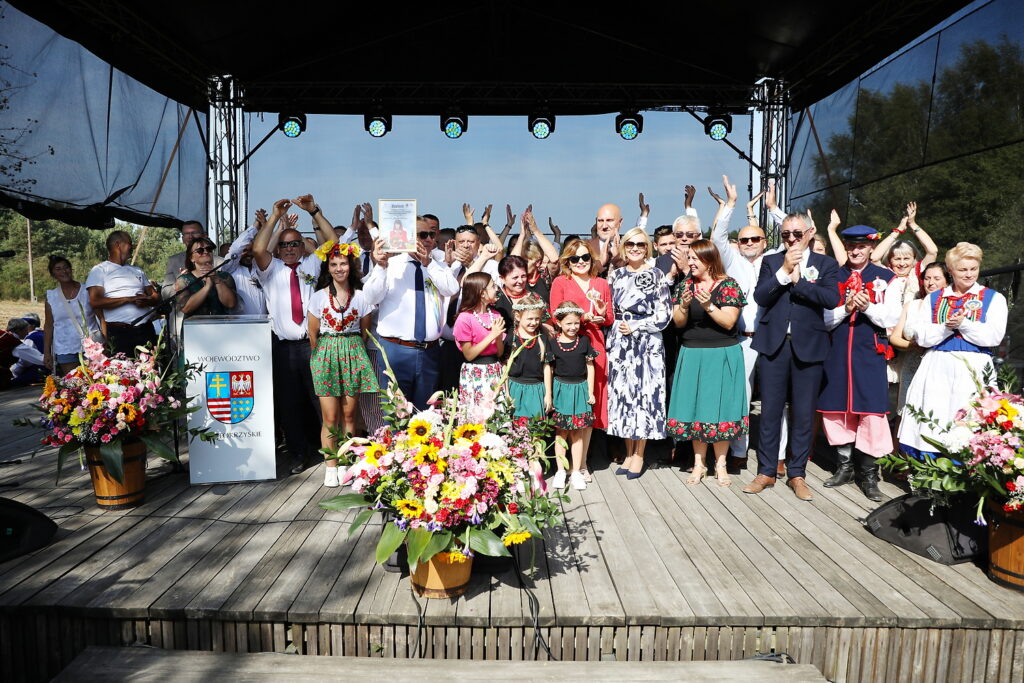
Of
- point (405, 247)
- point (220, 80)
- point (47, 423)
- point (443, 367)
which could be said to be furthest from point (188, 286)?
point (220, 80)

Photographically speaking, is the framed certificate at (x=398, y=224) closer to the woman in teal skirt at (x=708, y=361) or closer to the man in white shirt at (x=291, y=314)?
the man in white shirt at (x=291, y=314)

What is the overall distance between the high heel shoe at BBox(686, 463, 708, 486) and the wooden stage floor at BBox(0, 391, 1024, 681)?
33.2 inches

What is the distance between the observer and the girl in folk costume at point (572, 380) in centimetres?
399

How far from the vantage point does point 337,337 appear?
4.00m

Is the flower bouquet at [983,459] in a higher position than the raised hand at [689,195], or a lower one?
lower

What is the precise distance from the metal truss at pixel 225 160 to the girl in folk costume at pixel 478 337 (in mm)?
6694

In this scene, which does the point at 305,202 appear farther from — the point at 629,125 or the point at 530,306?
the point at 629,125

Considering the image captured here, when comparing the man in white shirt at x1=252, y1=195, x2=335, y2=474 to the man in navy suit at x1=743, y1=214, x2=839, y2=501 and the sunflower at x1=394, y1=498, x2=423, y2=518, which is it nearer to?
the sunflower at x1=394, y1=498, x2=423, y2=518

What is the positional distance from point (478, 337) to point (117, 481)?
211cm

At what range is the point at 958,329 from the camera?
11.8 feet

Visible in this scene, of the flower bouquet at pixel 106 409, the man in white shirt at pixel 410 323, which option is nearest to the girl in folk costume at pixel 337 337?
the man in white shirt at pixel 410 323

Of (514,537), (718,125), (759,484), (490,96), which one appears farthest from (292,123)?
(514,537)

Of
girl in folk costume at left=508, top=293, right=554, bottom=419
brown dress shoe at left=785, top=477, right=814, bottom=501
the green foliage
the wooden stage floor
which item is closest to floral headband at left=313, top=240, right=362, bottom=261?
girl in folk costume at left=508, top=293, right=554, bottom=419

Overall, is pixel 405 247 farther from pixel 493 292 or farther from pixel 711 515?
pixel 711 515
